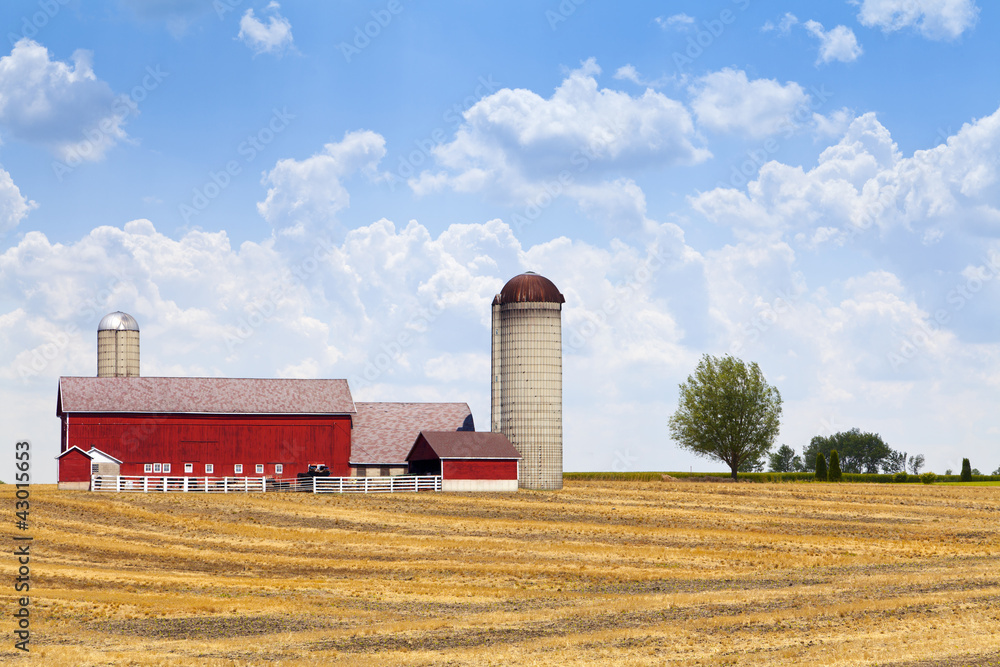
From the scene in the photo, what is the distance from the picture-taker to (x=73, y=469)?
64.7 metres

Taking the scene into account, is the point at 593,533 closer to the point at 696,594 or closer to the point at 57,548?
the point at 696,594

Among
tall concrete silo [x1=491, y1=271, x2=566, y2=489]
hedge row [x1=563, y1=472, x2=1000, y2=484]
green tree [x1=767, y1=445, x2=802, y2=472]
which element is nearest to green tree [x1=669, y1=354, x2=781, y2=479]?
hedge row [x1=563, y1=472, x2=1000, y2=484]

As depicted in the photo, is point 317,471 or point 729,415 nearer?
point 317,471

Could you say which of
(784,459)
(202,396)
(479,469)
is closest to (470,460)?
A: (479,469)

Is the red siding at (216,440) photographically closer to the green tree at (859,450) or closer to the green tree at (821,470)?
the green tree at (821,470)

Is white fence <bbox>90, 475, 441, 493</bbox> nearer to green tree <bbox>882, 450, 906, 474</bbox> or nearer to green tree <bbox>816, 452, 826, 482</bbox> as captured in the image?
green tree <bbox>816, 452, 826, 482</bbox>

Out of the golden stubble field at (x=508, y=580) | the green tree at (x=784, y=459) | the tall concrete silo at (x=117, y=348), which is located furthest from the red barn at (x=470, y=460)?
the green tree at (x=784, y=459)

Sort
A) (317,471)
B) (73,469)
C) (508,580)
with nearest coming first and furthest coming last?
(508,580), (73,469), (317,471)

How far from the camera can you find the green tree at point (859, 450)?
598 ft

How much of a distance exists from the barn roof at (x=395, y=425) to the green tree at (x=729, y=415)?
30184mm

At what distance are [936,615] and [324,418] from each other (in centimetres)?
5046

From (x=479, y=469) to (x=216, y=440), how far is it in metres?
17.0

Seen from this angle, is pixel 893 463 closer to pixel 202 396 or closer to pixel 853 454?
pixel 853 454

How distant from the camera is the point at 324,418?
7125 cm
